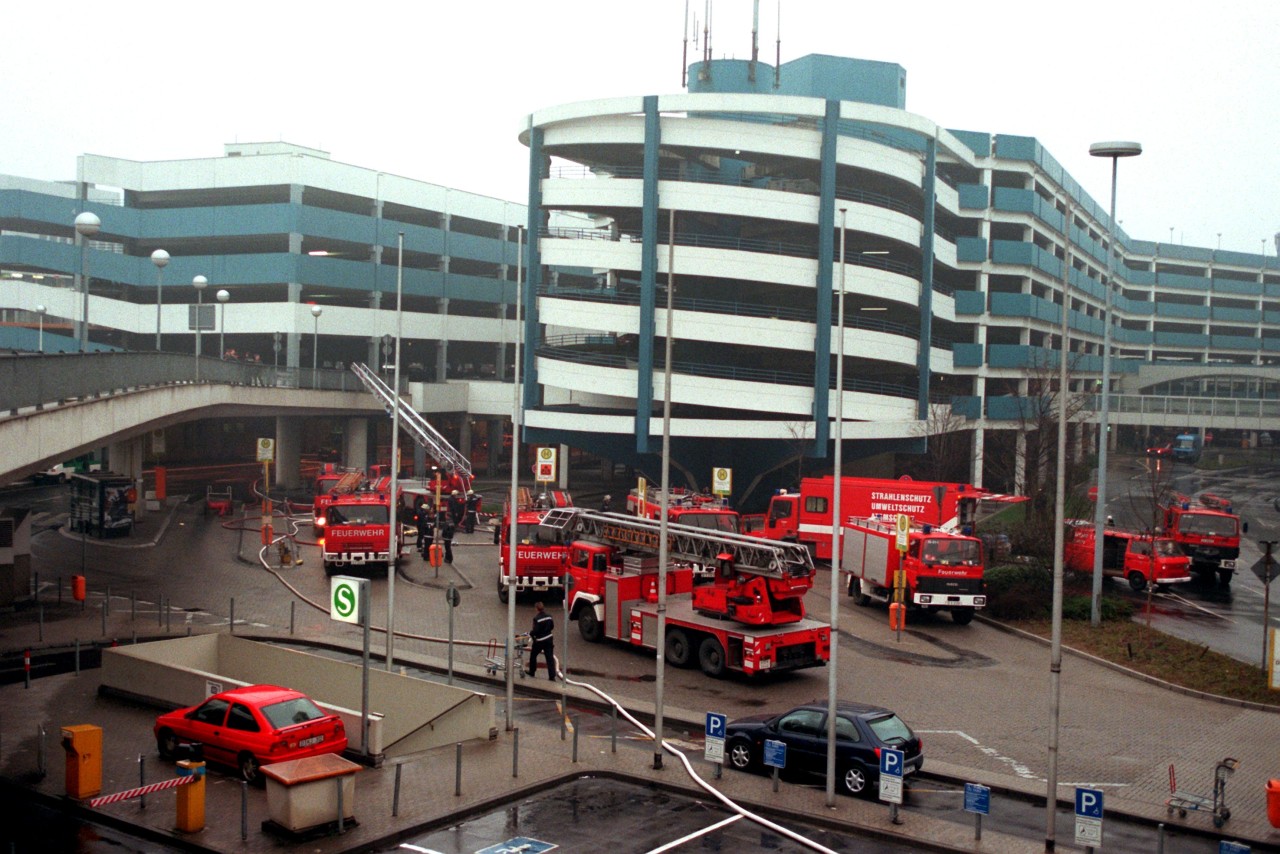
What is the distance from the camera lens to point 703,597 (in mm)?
25047

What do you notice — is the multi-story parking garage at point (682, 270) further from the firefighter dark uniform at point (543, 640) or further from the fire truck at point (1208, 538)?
the firefighter dark uniform at point (543, 640)

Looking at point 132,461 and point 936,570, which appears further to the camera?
point 132,461

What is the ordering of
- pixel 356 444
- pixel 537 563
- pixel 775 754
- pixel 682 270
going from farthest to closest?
1. pixel 356 444
2. pixel 682 270
3. pixel 537 563
4. pixel 775 754

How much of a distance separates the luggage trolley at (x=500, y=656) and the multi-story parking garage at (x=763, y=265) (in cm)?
2504

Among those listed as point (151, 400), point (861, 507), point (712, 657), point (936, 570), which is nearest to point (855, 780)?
point (712, 657)

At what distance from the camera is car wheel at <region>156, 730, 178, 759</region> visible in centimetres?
1800

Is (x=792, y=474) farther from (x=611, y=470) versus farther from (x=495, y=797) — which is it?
(x=495, y=797)

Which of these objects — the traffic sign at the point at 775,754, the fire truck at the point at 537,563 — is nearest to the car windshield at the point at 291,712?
the traffic sign at the point at 775,754

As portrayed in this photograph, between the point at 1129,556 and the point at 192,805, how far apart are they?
3196 centimetres

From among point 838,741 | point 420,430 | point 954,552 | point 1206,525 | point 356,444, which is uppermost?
point 420,430

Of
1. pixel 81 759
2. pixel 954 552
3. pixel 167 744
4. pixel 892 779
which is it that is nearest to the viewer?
pixel 892 779

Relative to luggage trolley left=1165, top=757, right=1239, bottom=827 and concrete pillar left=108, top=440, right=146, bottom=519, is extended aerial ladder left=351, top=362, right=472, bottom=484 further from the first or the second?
luggage trolley left=1165, top=757, right=1239, bottom=827

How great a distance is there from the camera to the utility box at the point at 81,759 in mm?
15766

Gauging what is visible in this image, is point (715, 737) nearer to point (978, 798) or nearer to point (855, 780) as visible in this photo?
point (855, 780)
